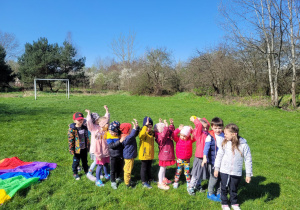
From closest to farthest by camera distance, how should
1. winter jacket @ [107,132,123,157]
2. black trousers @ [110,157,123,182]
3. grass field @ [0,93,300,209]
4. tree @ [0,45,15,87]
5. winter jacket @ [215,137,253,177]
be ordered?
winter jacket @ [215,137,253,177]
grass field @ [0,93,300,209]
winter jacket @ [107,132,123,157]
black trousers @ [110,157,123,182]
tree @ [0,45,15,87]

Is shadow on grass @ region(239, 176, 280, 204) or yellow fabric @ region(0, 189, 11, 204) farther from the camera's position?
shadow on grass @ region(239, 176, 280, 204)

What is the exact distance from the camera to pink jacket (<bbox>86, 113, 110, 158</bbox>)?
12.8ft

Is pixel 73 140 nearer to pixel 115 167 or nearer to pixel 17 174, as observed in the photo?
pixel 115 167

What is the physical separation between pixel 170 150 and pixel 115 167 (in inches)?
43.9

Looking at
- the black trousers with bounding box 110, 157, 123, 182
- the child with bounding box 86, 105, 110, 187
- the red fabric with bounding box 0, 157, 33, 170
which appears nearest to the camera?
the black trousers with bounding box 110, 157, 123, 182

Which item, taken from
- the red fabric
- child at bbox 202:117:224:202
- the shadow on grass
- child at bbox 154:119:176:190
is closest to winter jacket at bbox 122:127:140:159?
child at bbox 154:119:176:190

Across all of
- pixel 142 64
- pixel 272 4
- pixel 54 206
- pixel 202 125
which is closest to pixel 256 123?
pixel 202 125

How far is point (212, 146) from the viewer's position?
3.43m

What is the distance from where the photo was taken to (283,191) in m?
3.84

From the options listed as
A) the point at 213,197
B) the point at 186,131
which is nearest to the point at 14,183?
the point at 186,131

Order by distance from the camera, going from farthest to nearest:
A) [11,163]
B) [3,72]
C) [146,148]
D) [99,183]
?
[3,72]
[11,163]
[99,183]
[146,148]

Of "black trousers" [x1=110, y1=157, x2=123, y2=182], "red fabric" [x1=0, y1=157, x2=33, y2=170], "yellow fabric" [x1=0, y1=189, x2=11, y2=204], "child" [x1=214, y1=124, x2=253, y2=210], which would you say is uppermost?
"child" [x1=214, y1=124, x2=253, y2=210]

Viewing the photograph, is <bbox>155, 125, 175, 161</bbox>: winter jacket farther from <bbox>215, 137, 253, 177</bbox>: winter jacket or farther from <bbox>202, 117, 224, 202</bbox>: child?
<bbox>215, 137, 253, 177</bbox>: winter jacket

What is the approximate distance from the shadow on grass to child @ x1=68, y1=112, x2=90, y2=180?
3115 mm
